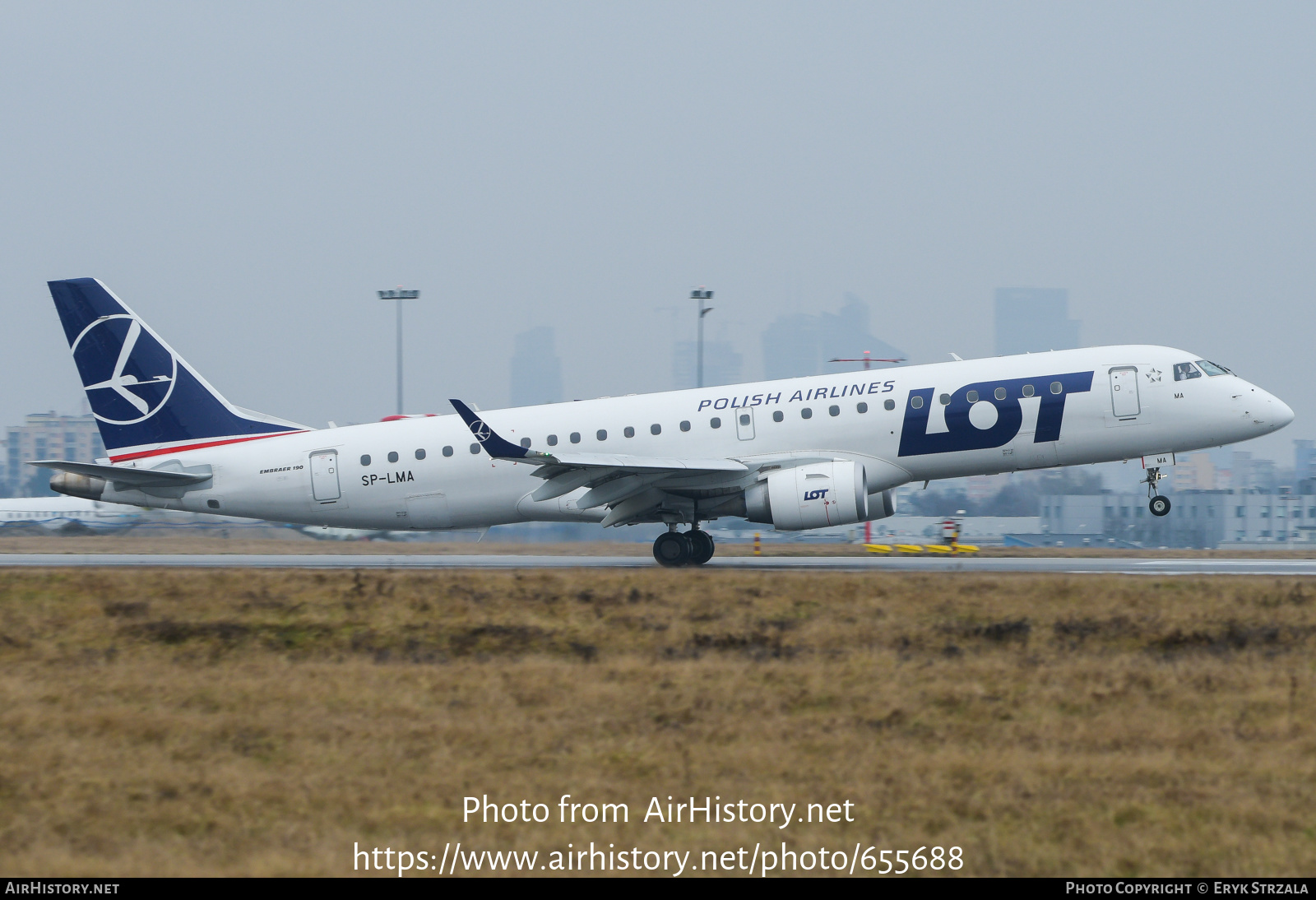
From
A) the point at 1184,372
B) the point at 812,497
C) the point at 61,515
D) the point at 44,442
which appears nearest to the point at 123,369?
the point at 812,497

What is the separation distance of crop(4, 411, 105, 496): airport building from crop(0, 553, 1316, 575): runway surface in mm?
106855

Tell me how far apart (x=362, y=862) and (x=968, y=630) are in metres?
10.3

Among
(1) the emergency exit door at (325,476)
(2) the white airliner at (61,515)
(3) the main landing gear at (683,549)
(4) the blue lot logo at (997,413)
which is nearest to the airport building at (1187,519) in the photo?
(4) the blue lot logo at (997,413)

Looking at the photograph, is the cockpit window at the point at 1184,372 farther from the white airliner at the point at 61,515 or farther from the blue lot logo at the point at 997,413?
the white airliner at the point at 61,515

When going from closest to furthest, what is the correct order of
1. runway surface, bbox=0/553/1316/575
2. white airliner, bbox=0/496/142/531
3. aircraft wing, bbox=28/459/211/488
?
runway surface, bbox=0/553/1316/575 < aircraft wing, bbox=28/459/211/488 < white airliner, bbox=0/496/142/531

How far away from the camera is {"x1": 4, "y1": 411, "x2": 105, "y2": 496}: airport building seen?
13550cm

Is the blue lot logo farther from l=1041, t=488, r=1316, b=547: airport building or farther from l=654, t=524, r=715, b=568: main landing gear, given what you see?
l=1041, t=488, r=1316, b=547: airport building

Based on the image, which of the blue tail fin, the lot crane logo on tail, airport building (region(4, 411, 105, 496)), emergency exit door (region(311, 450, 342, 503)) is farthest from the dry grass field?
airport building (region(4, 411, 105, 496))

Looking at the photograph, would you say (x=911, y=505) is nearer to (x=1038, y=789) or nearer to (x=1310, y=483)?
(x=1310, y=483)

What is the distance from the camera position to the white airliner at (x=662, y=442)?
24.3 meters

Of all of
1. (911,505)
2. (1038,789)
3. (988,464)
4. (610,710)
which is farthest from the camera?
(911,505)

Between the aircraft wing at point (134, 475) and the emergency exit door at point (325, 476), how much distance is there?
2505 millimetres
